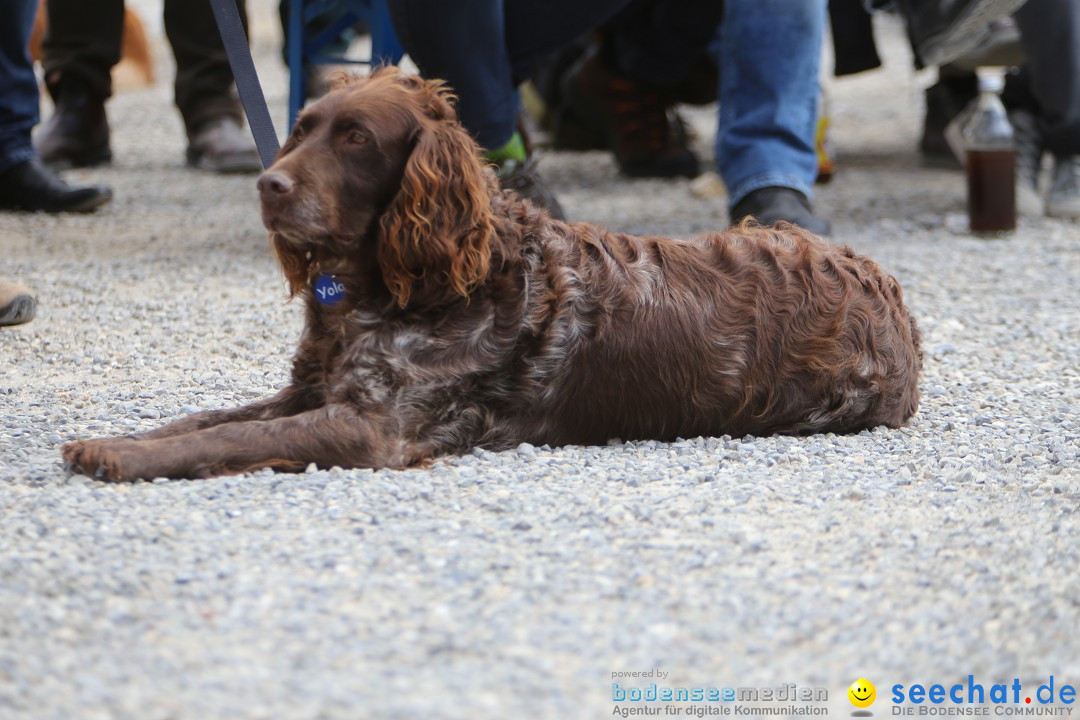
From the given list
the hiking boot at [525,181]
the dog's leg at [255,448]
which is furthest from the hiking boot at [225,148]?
the dog's leg at [255,448]

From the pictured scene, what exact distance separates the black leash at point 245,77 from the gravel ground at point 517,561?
2.40 feet

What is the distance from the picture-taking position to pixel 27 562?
2316mm

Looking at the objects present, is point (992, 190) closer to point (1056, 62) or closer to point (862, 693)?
point (1056, 62)

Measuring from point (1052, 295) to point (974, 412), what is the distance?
5.89 feet

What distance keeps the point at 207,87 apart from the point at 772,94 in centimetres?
364

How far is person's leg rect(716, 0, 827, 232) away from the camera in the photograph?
17.3 ft

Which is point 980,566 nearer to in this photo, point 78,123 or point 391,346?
point 391,346


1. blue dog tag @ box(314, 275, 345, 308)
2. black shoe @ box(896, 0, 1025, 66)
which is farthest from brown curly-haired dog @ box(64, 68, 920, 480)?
black shoe @ box(896, 0, 1025, 66)

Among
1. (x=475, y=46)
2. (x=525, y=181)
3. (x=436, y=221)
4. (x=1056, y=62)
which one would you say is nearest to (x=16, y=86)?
(x=475, y=46)

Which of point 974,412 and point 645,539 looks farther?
point 974,412

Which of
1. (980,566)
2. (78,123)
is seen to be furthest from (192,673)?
(78,123)

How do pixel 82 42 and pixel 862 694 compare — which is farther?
pixel 82 42

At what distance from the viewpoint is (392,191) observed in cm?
310

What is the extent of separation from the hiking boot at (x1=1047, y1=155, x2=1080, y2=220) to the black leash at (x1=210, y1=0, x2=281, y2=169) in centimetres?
454
